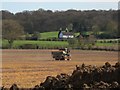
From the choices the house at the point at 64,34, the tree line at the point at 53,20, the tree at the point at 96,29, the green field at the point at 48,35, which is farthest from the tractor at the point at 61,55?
the house at the point at 64,34

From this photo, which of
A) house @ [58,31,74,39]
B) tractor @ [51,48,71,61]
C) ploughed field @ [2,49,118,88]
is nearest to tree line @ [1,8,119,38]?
house @ [58,31,74,39]

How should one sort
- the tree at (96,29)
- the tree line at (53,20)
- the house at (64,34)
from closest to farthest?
the tree at (96,29) < the tree line at (53,20) < the house at (64,34)

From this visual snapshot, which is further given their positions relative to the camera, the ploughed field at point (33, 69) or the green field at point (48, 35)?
the green field at point (48, 35)

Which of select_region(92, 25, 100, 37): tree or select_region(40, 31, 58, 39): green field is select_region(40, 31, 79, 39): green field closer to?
select_region(40, 31, 58, 39): green field

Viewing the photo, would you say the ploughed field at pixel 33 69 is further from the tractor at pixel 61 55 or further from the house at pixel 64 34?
Answer: the house at pixel 64 34

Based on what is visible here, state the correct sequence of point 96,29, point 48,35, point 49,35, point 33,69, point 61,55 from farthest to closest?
point 49,35, point 48,35, point 96,29, point 61,55, point 33,69

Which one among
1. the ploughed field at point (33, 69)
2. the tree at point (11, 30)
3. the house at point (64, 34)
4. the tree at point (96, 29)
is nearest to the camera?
the ploughed field at point (33, 69)

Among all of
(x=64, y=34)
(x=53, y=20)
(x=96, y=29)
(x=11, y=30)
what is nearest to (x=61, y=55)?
(x=96, y=29)

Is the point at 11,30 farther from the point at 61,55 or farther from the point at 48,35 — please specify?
the point at 61,55

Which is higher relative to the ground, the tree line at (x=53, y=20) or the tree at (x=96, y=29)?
the tree line at (x=53, y=20)

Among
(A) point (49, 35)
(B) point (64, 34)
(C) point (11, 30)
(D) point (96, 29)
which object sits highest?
(D) point (96, 29)

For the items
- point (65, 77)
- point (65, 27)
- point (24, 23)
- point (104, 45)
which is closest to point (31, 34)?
point (24, 23)

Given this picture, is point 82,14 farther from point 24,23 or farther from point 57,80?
point 57,80

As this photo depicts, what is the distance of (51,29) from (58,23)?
8.96 ft
